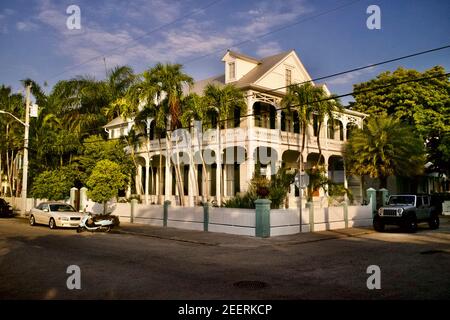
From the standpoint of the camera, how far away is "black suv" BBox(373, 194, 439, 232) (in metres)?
19.2

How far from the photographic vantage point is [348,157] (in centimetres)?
3100

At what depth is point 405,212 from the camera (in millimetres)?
19234

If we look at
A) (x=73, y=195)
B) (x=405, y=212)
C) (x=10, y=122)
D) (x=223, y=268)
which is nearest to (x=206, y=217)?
(x=223, y=268)

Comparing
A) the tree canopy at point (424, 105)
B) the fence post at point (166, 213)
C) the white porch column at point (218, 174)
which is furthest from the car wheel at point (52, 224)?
the tree canopy at point (424, 105)

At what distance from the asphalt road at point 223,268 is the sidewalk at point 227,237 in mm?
150

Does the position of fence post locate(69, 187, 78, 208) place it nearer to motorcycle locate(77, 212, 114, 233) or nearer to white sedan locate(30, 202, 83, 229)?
white sedan locate(30, 202, 83, 229)

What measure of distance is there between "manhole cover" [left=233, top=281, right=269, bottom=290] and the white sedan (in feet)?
47.6

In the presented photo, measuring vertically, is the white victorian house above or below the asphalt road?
above

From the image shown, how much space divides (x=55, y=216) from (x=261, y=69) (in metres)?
17.1

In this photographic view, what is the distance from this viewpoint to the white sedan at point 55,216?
20250mm

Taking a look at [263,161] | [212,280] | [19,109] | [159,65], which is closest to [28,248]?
[212,280]

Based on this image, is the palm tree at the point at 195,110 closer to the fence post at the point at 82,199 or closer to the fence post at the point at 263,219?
the fence post at the point at 263,219

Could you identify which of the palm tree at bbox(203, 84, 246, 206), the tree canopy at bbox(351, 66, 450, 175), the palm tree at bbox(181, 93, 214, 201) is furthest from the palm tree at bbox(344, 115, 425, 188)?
the palm tree at bbox(181, 93, 214, 201)
